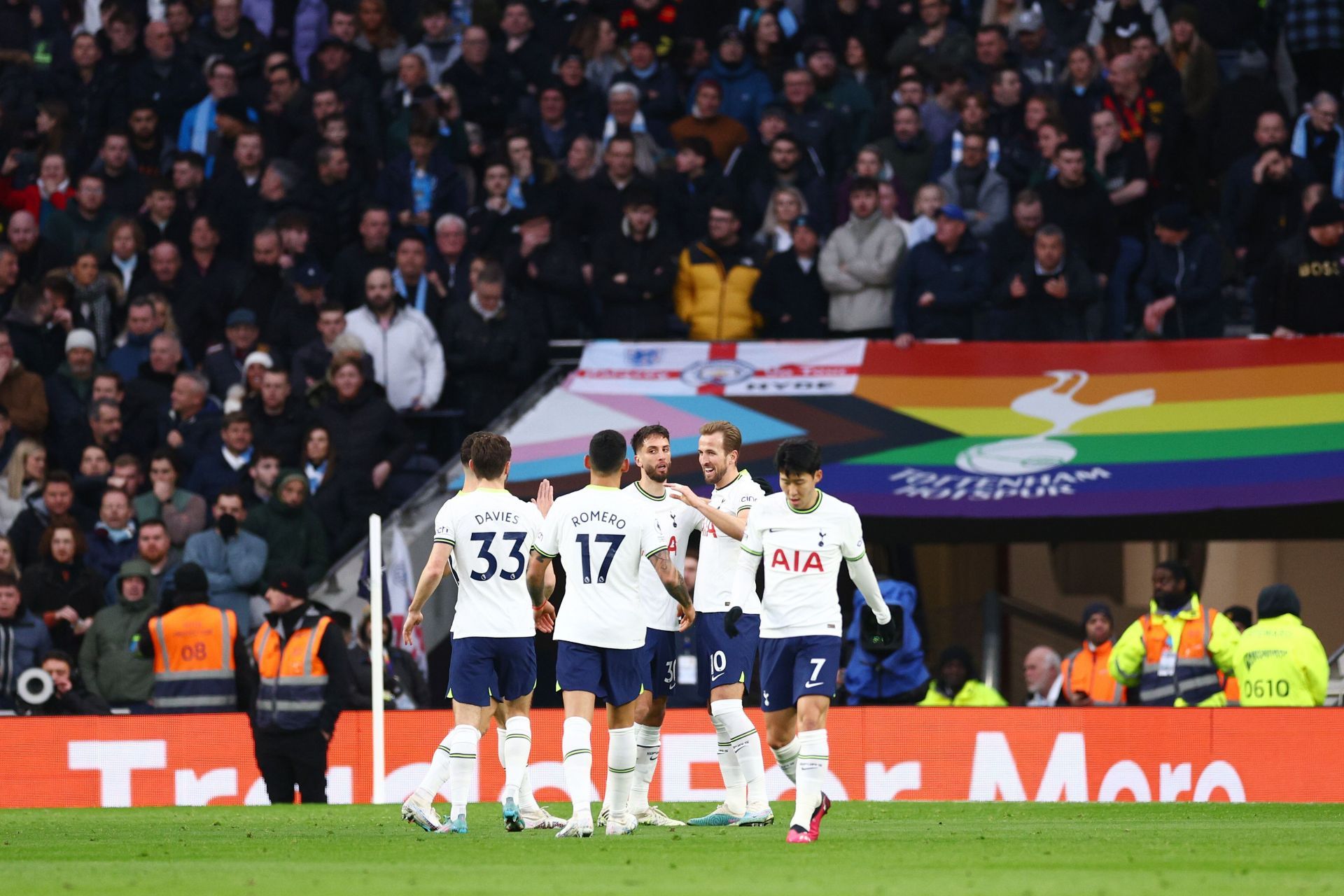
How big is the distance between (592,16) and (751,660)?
1311cm

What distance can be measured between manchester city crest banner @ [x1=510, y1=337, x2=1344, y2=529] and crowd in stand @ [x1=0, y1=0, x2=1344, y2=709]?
0.70 m

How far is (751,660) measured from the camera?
44.9ft

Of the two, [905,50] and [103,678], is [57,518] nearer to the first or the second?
[103,678]

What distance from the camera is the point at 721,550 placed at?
1357 cm

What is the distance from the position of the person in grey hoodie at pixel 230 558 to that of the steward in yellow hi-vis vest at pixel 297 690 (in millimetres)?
1984

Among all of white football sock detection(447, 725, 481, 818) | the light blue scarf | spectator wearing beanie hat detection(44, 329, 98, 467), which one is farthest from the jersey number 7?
the light blue scarf

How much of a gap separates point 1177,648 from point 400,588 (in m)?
6.87

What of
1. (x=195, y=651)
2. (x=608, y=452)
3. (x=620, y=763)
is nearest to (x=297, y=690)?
(x=195, y=651)

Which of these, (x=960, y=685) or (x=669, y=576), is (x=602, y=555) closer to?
(x=669, y=576)

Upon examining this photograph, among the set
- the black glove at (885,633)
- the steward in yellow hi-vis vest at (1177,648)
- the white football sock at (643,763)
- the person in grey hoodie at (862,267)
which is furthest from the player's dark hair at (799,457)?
the person in grey hoodie at (862,267)

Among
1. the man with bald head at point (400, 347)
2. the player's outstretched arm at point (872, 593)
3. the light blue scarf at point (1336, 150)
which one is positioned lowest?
the player's outstretched arm at point (872, 593)

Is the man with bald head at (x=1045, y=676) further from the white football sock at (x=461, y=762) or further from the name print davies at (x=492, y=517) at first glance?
the name print davies at (x=492, y=517)

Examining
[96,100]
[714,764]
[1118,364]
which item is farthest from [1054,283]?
[96,100]

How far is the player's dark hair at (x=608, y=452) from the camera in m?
12.6
